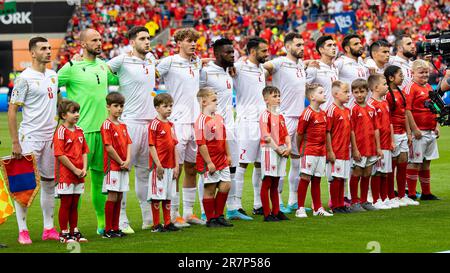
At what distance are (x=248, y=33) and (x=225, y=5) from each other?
3.21m

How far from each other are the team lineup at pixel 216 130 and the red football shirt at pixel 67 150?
14 millimetres

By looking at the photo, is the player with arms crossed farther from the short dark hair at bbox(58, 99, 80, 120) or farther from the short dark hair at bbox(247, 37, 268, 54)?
the short dark hair at bbox(247, 37, 268, 54)

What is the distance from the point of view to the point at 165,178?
11.9 metres

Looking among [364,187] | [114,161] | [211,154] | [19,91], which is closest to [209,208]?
[211,154]

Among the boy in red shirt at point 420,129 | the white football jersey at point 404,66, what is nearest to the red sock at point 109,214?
the boy in red shirt at point 420,129

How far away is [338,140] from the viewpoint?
13539 mm

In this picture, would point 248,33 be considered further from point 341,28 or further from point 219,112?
point 219,112

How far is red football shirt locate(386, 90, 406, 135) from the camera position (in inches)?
575

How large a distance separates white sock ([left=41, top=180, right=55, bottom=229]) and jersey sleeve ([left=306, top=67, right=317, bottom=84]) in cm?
435

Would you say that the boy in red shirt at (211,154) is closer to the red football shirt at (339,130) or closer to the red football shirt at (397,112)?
the red football shirt at (339,130)

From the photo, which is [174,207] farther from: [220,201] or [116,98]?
[116,98]

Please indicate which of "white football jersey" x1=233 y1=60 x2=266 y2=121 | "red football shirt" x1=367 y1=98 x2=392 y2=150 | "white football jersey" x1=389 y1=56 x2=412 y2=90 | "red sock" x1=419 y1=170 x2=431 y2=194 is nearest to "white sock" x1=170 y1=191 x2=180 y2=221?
"white football jersey" x1=233 y1=60 x2=266 y2=121

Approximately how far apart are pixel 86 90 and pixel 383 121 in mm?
4511

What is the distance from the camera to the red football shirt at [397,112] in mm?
14609
